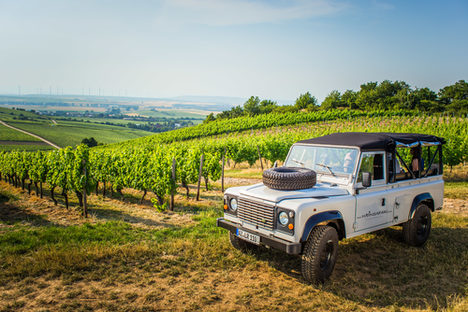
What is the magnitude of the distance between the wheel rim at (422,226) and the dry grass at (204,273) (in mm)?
288

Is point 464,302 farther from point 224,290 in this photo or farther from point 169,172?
point 169,172

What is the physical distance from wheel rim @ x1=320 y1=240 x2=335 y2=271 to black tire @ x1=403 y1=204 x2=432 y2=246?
2576mm

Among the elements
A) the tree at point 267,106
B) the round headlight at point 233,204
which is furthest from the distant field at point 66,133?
the round headlight at point 233,204

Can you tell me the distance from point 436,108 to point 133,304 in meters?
78.6

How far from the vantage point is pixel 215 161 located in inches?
588

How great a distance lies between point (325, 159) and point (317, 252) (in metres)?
2.08

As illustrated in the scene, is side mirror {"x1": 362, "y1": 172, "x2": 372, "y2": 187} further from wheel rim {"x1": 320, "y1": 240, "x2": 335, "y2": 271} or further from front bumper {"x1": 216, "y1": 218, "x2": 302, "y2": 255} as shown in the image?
front bumper {"x1": 216, "y1": 218, "x2": 302, "y2": 255}

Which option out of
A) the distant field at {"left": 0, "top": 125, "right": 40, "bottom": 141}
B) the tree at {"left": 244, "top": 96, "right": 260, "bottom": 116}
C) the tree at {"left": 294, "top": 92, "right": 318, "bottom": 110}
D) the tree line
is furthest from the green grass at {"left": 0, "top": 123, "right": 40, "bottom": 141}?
the tree at {"left": 294, "top": 92, "right": 318, "bottom": 110}

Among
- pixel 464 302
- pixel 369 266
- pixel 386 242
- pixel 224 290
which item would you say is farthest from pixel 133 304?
pixel 386 242

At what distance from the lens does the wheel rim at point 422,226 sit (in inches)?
267

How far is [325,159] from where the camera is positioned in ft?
19.7

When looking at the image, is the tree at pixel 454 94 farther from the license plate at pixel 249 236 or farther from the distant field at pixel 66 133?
the distant field at pixel 66 133

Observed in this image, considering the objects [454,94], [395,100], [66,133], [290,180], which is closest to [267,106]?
[395,100]

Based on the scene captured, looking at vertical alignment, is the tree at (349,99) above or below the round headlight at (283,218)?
above
